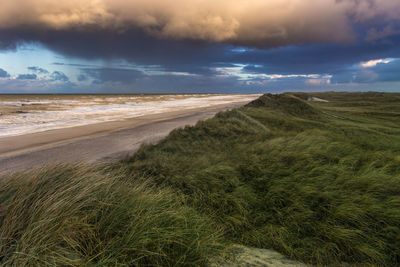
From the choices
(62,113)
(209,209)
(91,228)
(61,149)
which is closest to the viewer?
(91,228)

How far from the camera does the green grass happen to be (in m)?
2.42

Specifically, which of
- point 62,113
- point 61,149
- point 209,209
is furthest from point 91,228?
point 62,113

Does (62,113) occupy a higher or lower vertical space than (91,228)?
higher

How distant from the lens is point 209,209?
4.13 meters

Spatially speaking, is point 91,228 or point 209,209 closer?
point 91,228

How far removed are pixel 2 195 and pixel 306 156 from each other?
594cm

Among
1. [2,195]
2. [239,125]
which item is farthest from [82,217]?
[239,125]

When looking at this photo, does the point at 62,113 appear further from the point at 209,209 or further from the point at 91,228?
the point at 91,228

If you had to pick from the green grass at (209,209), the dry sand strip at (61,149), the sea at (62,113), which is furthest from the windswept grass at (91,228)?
the sea at (62,113)

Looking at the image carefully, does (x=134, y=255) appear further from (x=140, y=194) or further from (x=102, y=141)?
(x=102, y=141)

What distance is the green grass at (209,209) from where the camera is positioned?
2416mm

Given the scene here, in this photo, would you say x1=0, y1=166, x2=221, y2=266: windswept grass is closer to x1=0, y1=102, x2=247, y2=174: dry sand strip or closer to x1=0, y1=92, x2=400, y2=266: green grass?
x1=0, y1=92, x2=400, y2=266: green grass

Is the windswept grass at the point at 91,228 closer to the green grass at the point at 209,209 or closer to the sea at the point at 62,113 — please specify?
the green grass at the point at 209,209

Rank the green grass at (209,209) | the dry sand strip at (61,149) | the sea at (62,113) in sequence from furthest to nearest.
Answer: the sea at (62,113)
the dry sand strip at (61,149)
the green grass at (209,209)
